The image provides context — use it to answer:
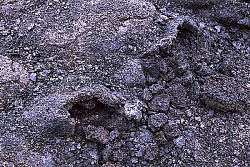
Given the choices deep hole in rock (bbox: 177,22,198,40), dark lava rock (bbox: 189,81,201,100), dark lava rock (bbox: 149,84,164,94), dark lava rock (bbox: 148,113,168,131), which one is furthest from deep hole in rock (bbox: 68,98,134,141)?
deep hole in rock (bbox: 177,22,198,40)

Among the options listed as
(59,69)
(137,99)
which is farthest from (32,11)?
(137,99)

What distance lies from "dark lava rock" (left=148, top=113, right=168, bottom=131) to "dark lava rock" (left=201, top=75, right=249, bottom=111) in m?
0.32

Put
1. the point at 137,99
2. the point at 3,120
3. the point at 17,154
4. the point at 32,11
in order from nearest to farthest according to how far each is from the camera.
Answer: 1. the point at 17,154
2. the point at 3,120
3. the point at 137,99
4. the point at 32,11

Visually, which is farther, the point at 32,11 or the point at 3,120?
the point at 32,11

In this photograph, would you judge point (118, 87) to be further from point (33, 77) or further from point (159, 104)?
point (33, 77)

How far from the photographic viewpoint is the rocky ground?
1.69 metres

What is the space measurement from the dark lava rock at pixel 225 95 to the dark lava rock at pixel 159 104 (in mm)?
262

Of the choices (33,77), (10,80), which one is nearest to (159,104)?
(33,77)

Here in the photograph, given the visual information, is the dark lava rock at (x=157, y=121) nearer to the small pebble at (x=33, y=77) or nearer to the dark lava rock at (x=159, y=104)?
the dark lava rock at (x=159, y=104)

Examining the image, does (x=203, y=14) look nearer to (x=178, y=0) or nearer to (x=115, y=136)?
(x=178, y=0)

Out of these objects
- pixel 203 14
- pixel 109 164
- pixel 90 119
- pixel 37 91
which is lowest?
pixel 109 164

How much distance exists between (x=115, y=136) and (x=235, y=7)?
136cm

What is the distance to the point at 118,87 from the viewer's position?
1.81 m

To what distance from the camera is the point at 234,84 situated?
6.31 feet
